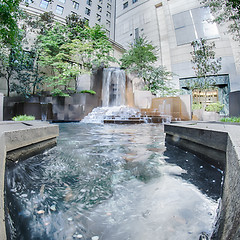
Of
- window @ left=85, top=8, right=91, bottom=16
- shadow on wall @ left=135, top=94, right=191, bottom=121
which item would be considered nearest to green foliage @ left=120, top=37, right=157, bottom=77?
shadow on wall @ left=135, top=94, right=191, bottom=121

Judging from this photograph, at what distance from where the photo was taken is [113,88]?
19266 millimetres

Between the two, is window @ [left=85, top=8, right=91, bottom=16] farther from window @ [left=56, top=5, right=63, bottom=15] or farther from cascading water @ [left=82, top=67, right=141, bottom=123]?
cascading water @ [left=82, top=67, right=141, bottom=123]

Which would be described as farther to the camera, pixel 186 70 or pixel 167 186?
pixel 186 70

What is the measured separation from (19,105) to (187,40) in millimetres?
28313

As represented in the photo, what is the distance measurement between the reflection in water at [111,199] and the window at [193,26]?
103 ft

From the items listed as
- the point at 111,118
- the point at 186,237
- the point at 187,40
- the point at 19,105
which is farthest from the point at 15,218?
the point at 187,40

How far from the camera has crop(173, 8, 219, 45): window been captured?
2695 cm

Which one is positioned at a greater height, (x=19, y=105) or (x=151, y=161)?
(x=19, y=105)

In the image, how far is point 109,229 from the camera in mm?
1235

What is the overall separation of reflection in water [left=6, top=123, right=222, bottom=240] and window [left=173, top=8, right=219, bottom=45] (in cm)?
3153

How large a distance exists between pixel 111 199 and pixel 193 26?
33802 millimetres

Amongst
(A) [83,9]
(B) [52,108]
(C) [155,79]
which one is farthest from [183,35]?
(B) [52,108]

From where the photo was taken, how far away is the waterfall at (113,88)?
1884 centimetres

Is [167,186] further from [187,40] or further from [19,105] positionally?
[187,40]
